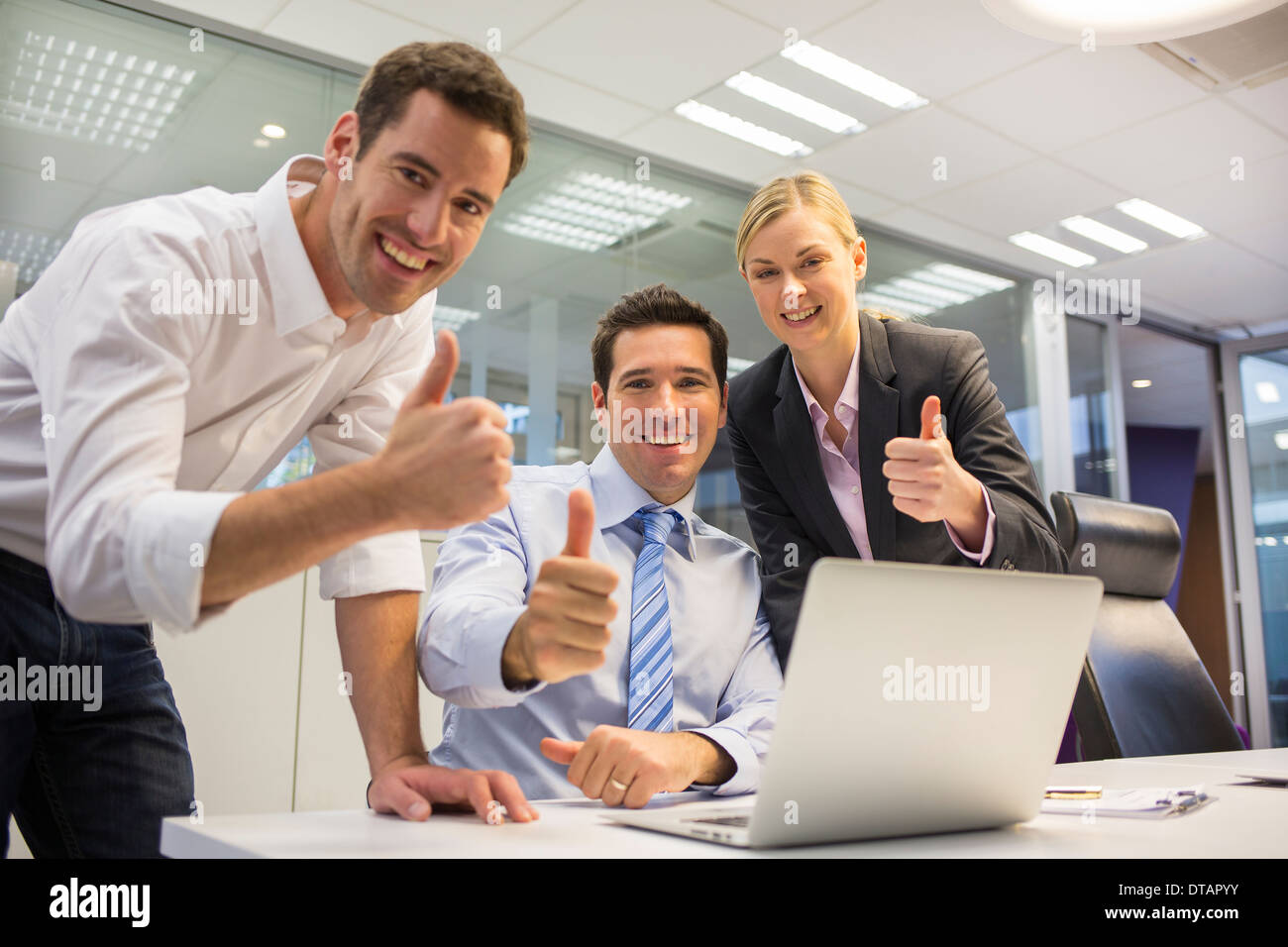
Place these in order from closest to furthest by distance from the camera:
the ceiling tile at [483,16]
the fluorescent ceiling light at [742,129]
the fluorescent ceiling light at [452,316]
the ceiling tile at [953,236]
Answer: the ceiling tile at [483,16] → the fluorescent ceiling light at [452,316] → the fluorescent ceiling light at [742,129] → the ceiling tile at [953,236]

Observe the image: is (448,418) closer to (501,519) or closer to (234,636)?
(501,519)

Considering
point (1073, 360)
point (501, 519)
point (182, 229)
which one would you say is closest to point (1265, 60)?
point (1073, 360)

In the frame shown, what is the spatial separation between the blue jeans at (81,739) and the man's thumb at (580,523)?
639 millimetres

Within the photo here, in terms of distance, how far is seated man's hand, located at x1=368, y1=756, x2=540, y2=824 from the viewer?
0.92 m

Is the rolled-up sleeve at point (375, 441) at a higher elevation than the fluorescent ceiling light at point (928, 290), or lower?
lower

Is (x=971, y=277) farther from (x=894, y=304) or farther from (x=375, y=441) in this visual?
(x=375, y=441)

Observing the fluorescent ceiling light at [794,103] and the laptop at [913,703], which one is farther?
the fluorescent ceiling light at [794,103]

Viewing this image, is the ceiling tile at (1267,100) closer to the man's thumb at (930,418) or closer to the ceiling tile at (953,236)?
the ceiling tile at (953,236)

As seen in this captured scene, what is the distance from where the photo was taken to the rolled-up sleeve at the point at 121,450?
81cm

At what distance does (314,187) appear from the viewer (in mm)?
1255

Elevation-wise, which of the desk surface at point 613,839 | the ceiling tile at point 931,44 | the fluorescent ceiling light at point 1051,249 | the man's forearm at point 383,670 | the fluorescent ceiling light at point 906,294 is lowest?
the desk surface at point 613,839

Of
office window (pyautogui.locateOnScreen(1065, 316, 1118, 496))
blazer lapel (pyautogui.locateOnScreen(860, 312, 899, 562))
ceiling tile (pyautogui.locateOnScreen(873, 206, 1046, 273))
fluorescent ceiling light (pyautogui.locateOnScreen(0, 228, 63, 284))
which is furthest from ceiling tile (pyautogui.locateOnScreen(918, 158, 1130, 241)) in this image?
fluorescent ceiling light (pyautogui.locateOnScreen(0, 228, 63, 284))

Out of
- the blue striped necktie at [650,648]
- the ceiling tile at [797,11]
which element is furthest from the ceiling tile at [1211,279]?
the blue striped necktie at [650,648]
